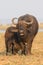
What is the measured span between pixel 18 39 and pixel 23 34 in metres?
0.56

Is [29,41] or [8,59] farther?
[29,41]

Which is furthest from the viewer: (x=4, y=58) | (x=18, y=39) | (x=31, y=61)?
(x=18, y=39)

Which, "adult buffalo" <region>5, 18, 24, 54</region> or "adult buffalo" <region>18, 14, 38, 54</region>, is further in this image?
"adult buffalo" <region>5, 18, 24, 54</region>

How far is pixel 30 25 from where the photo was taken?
43.6 feet

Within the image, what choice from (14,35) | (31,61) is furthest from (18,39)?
(31,61)

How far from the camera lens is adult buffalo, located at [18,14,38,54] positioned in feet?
42.0

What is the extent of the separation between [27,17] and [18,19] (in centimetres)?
42

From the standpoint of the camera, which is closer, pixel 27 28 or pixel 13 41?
pixel 27 28

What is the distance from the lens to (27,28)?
1303 cm

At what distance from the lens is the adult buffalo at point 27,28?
12812 mm

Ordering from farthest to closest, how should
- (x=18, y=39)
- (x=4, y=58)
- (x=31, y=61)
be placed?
(x=18, y=39), (x=4, y=58), (x=31, y=61)

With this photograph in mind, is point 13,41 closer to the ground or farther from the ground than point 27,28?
closer to the ground

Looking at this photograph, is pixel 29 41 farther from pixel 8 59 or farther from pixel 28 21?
pixel 8 59

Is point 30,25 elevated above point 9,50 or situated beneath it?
elevated above
